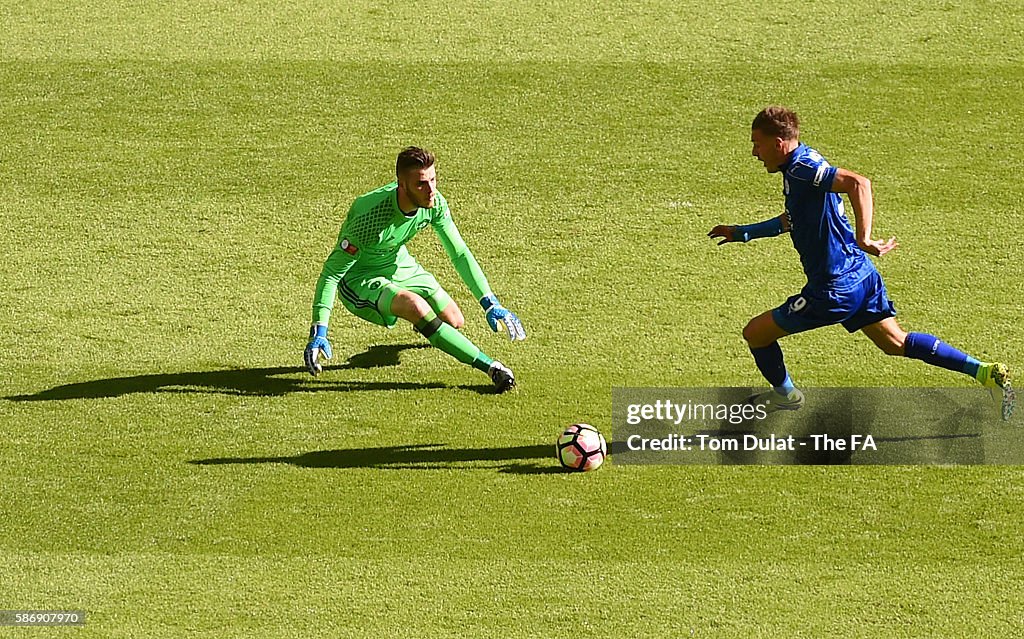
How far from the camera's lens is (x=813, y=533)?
7.45 m

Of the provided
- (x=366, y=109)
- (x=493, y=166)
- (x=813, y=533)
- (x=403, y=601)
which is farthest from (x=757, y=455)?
(x=366, y=109)

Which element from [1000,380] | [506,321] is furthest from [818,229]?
[506,321]

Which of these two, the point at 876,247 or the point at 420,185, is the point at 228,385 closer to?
the point at 420,185

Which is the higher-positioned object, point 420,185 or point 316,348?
point 420,185

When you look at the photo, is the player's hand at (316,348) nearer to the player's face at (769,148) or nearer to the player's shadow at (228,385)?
the player's shadow at (228,385)

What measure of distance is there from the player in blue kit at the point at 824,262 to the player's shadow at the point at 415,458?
1.47 meters

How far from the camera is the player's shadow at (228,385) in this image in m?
9.12

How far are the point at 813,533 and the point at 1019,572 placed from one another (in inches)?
40.8

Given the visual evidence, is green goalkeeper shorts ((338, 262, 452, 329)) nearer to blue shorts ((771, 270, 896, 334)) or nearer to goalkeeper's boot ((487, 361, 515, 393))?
goalkeeper's boot ((487, 361, 515, 393))

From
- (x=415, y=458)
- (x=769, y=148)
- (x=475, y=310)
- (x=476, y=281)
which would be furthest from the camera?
(x=475, y=310)

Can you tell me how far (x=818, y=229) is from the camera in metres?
7.82

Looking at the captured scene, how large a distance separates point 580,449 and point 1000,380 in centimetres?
248

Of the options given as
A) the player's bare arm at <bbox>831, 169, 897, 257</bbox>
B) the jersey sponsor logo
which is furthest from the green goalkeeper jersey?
the player's bare arm at <bbox>831, 169, 897, 257</bbox>

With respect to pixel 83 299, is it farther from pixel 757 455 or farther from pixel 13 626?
pixel 757 455
